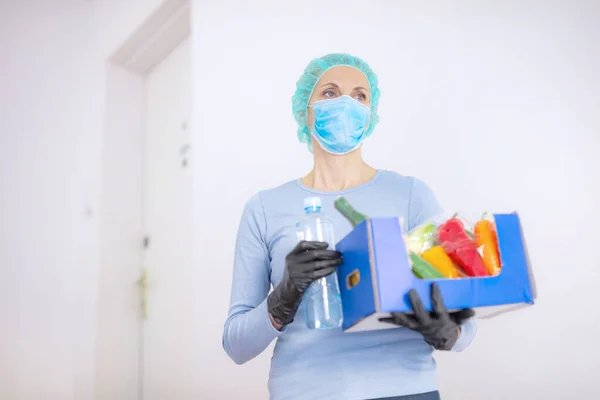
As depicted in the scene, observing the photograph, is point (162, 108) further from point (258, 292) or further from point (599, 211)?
point (599, 211)

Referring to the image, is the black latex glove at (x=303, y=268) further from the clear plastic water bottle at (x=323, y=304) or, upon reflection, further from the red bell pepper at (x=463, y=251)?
the red bell pepper at (x=463, y=251)

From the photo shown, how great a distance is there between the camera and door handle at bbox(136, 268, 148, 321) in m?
2.72

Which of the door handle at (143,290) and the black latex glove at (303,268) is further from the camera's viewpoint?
the door handle at (143,290)

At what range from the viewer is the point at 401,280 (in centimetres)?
85

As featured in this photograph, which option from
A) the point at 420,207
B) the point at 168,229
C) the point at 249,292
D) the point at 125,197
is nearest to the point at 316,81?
the point at 420,207

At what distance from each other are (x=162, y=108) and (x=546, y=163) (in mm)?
2015

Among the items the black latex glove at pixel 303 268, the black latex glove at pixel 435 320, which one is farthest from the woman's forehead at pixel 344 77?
the black latex glove at pixel 435 320

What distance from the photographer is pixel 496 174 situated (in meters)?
1.44

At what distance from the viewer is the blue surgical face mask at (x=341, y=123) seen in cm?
129

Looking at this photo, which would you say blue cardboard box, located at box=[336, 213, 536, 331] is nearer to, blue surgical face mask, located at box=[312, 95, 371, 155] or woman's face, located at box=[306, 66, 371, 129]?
blue surgical face mask, located at box=[312, 95, 371, 155]

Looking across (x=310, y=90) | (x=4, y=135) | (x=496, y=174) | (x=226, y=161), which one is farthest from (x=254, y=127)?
(x=4, y=135)

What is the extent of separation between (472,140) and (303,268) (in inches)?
31.2

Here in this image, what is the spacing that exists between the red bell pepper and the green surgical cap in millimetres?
515

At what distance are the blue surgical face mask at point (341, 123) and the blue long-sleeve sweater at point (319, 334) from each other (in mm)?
117
